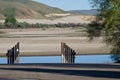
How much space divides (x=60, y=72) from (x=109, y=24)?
10088mm

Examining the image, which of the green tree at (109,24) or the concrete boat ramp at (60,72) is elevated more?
the green tree at (109,24)

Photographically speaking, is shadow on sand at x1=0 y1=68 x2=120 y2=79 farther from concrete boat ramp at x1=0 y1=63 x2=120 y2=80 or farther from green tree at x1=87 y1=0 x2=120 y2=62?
green tree at x1=87 y1=0 x2=120 y2=62

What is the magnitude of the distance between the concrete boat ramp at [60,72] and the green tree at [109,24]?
22.0 feet

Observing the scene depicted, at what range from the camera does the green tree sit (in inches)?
1187

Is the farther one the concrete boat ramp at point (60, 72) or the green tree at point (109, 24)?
the green tree at point (109, 24)

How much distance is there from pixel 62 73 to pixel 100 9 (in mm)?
12275

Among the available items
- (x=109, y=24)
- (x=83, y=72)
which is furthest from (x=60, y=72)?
(x=109, y=24)

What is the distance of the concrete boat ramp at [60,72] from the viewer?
1965 cm

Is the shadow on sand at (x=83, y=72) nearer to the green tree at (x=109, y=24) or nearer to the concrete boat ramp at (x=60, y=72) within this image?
the concrete boat ramp at (x=60, y=72)

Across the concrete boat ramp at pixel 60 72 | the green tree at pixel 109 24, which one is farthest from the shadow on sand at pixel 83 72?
the green tree at pixel 109 24

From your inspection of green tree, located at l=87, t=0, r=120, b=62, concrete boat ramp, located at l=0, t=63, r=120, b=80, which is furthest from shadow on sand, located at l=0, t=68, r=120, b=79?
green tree, located at l=87, t=0, r=120, b=62

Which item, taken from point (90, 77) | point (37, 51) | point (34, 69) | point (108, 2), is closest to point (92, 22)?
point (108, 2)

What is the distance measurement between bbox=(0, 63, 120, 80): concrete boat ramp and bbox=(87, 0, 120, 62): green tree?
6711mm

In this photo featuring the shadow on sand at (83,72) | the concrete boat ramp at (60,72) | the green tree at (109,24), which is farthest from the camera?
the green tree at (109,24)
